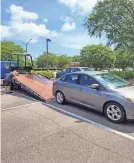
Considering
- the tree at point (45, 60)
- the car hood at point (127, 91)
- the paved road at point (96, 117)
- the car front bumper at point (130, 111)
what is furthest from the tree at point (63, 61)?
the car front bumper at point (130, 111)

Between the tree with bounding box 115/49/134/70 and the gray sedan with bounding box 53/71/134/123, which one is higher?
the tree with bounding box 115/49/134/70

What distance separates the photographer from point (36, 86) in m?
11.1

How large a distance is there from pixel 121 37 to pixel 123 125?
56.4 ft

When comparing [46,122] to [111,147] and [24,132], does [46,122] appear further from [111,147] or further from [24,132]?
[111,147]

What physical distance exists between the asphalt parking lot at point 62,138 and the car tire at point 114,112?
17 cm

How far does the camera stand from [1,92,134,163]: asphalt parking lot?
4301 millimetres

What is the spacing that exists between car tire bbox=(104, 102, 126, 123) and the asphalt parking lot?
0.55 ft

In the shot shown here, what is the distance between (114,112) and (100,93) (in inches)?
29.6

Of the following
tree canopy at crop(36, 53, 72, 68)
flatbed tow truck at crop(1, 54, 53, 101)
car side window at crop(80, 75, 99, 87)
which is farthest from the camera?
tree canopy at crop(36, 53, 72, 68)

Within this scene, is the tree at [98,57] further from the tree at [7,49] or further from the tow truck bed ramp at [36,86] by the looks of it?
the tow truck bed ramp at [36,86]

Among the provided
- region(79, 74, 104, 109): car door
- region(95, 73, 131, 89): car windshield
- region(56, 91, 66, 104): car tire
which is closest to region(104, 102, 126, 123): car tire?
region(79, 74, 104, 109): car door

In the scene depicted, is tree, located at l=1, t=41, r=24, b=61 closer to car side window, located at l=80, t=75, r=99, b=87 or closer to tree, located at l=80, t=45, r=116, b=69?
tree, located at l=80, t=45, r=116, b=69

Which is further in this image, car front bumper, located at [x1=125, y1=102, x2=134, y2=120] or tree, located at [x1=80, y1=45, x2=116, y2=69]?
tree, located at [x1=80, y1=45, x2=116, y2=69]

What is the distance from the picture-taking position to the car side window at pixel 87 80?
Answer: 24.5 ft
